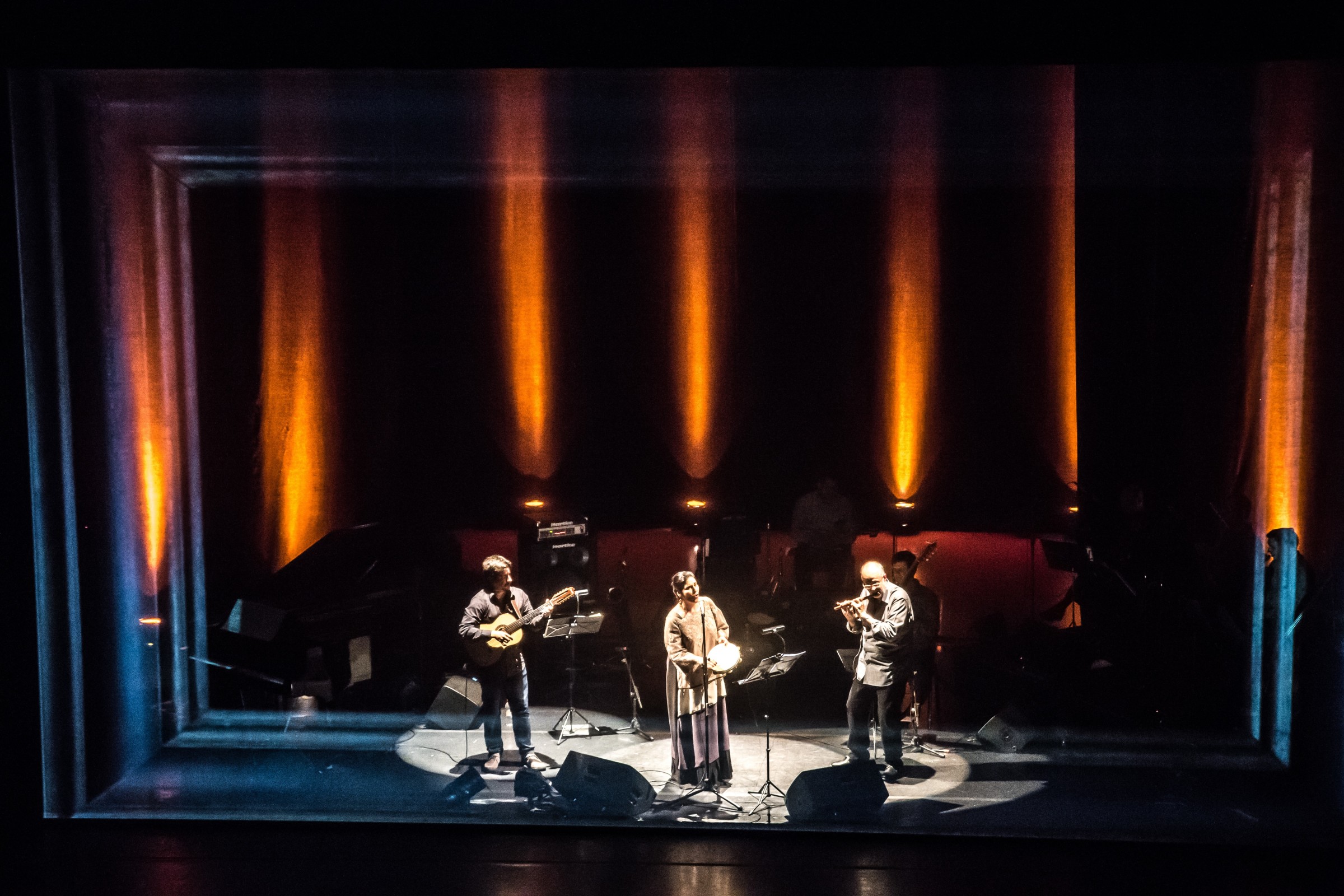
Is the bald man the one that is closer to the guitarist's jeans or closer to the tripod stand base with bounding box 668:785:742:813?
the tripod stand base with bounding box 668:785:742:813

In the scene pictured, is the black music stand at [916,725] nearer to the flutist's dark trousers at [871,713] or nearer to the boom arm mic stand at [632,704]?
the flutist's dark trousers at [871,713]

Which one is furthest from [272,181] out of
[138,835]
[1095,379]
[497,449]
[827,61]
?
[1095,379]

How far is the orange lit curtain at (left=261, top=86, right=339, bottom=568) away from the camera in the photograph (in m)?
4.61

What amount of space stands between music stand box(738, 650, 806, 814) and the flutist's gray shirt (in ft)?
1.04

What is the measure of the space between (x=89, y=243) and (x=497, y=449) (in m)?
2.42

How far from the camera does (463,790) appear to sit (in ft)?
14.7

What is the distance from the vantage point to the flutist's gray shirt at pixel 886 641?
444 centimetres

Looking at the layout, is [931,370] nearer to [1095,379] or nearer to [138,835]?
[1095,379]

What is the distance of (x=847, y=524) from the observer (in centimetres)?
448

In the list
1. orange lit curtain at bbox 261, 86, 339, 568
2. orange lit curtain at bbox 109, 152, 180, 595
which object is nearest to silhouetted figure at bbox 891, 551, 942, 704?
orange lit curtain at bbox 261, 86, 339, 568

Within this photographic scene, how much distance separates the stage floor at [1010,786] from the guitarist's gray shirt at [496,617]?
0.94 feet

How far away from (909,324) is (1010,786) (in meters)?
2.48

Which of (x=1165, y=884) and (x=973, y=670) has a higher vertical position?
(x=973, y=670)

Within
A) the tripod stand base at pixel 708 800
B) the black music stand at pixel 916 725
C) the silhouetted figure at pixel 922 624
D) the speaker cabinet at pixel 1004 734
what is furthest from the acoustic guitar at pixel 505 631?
the speaker cabinet at pixel 1004 734
